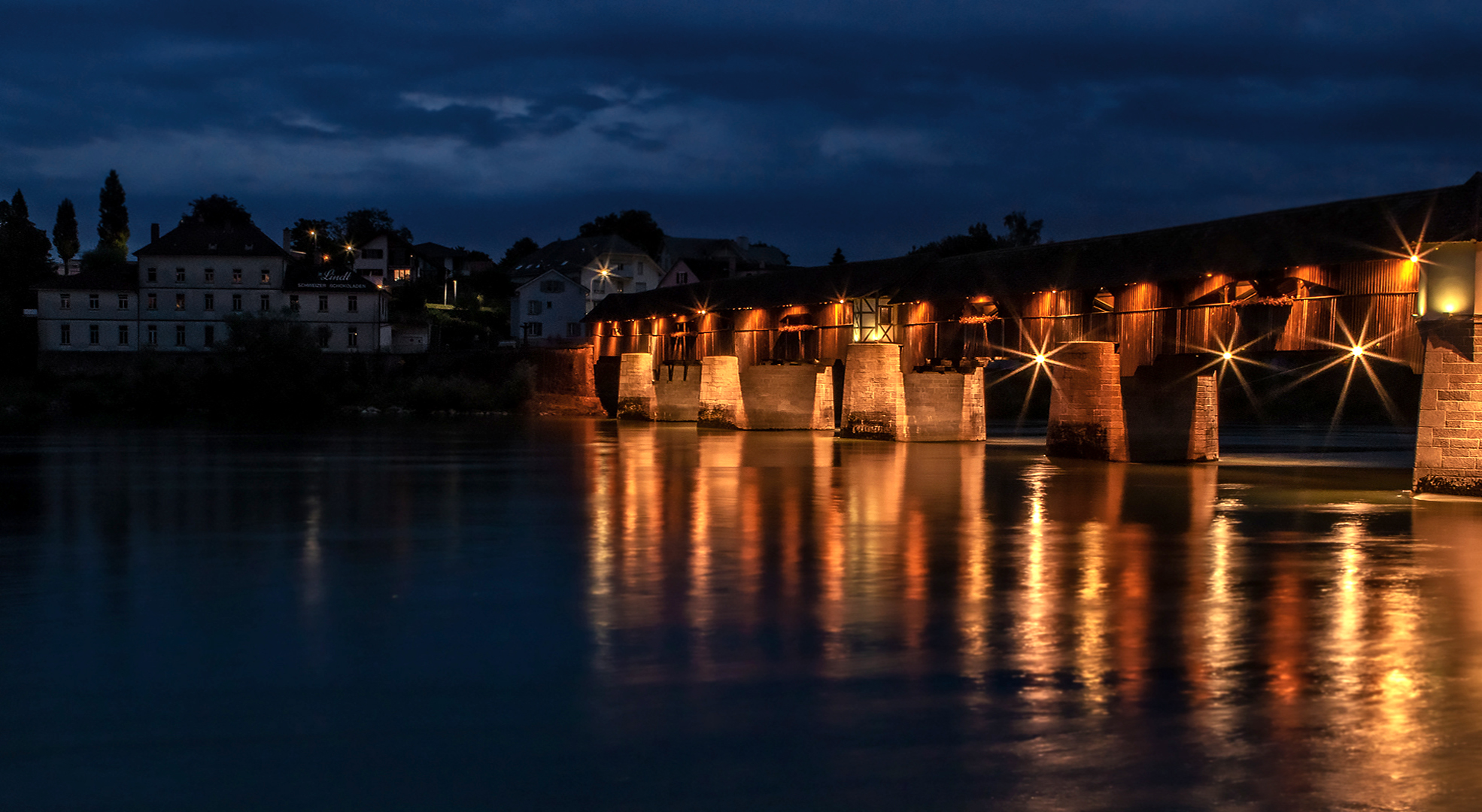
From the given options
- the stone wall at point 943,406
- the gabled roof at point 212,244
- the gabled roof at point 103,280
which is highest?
the gabled roof at point 212,244

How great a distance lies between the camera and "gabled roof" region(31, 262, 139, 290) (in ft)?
249

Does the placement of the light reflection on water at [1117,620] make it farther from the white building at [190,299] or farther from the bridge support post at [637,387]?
the white building at [190,299]

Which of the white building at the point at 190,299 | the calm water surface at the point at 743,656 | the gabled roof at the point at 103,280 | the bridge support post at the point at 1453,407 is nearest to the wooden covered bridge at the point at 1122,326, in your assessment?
the bridge support post at the point at 1453,407

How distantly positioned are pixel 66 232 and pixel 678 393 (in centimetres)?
6997

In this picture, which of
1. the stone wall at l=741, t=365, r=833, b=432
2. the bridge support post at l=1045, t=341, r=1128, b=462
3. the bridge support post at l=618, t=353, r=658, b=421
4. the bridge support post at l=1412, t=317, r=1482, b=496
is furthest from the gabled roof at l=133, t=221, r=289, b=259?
the bridge support post at l=1412, t=317, r=1482, b=496

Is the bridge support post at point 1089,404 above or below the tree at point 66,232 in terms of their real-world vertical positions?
below

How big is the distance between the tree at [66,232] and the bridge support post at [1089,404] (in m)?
94.4

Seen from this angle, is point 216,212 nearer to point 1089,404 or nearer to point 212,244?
point 212,244

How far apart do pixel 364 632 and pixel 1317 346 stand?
23.7 meters

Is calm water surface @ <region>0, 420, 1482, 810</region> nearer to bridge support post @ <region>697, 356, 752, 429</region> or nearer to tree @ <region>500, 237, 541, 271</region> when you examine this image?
bridge support post @ <region>697, 356, 752, 429</region>

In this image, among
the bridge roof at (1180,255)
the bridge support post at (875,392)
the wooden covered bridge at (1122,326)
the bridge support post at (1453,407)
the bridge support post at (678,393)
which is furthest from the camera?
the bridge support post at (678,393)

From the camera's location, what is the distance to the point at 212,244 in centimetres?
7775

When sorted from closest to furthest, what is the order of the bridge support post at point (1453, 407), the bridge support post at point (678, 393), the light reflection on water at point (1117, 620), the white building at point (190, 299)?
the light reflection on water at point (1117, 620), the bridge support post at point (1453, 407), the bridge support post at point (678, 393), the white building at point (190, 299)

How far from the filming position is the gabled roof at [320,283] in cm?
7812
